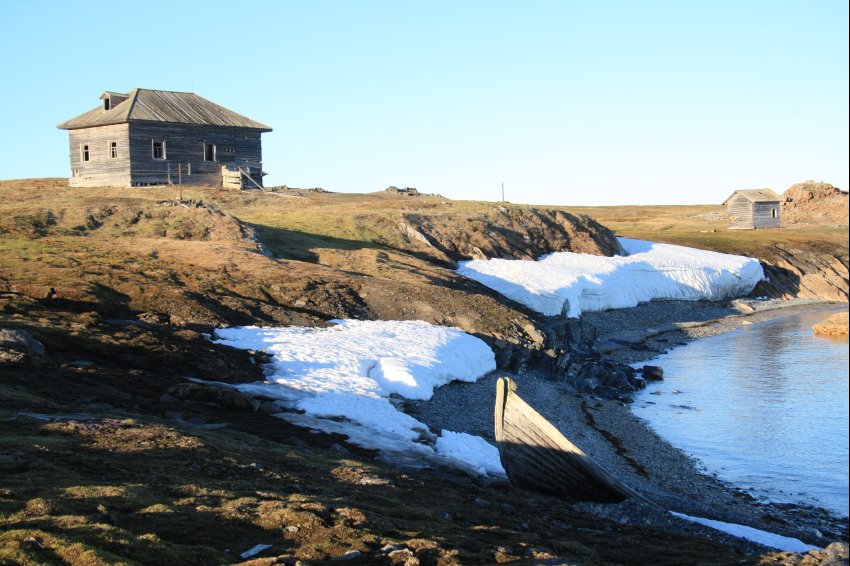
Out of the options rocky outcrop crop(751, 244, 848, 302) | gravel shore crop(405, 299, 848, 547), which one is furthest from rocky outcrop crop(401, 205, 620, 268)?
rocky outcrop crop(751, 244, 848, 302)

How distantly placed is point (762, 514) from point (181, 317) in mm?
19404

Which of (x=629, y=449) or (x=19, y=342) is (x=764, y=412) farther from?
(x=19, y=342)

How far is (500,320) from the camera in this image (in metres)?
36.8

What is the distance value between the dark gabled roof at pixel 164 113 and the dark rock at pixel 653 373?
146ft

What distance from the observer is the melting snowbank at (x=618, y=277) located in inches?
1858

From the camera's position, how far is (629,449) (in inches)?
977

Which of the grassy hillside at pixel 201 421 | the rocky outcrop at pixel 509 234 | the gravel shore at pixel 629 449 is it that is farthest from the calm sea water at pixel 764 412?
the rocky outcrop at pixel 509 234

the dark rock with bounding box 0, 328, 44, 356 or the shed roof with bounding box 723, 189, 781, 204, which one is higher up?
the shed roof with bounding box 723, 189, 781, 204

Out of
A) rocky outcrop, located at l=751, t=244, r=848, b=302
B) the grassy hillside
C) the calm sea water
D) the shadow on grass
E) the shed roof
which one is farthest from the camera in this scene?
the shed roof

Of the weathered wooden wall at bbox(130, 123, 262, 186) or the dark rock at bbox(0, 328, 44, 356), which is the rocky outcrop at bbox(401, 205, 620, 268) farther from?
the dark rock at bbox(0, 328, 44, 356)

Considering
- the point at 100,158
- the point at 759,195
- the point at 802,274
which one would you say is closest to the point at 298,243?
the point at 100,158

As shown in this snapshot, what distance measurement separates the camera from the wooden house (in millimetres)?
65750

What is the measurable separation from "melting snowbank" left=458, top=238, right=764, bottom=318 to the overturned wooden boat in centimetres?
2703

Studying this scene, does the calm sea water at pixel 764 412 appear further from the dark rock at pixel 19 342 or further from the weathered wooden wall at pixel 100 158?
the weathered wooden wall at pixel 100 158
